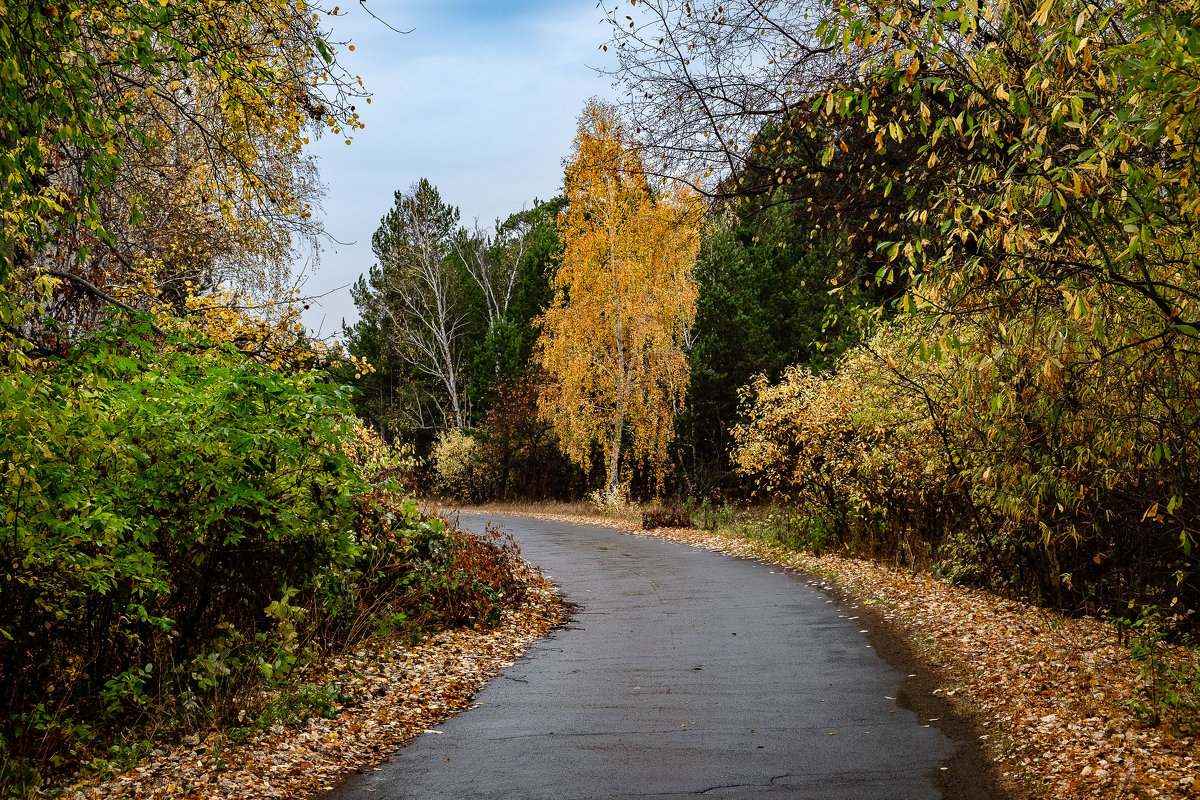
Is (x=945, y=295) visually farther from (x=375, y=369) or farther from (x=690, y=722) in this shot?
(x=375, y=369)

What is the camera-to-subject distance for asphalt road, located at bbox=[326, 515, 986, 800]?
6012 millimetres

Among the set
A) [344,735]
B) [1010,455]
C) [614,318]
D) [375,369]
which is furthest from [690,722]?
[614,318]

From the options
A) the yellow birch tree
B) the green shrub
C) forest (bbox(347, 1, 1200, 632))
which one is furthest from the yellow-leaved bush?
the yellow birch tree

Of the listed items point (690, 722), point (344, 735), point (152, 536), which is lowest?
point (344, 735)

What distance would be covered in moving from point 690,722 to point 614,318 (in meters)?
24.9

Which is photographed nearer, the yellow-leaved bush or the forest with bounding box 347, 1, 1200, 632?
the forest with bounding box 347, 1, 1200, 632

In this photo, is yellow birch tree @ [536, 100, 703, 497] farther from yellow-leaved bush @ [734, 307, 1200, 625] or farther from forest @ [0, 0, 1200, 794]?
forest @ [0, 0, 1200, 794]

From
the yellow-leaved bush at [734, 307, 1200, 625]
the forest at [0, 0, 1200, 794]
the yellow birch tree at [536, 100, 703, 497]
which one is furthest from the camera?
the yellow birch tree at [536, 100, 703, 497]

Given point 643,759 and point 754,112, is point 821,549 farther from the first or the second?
point 643,759

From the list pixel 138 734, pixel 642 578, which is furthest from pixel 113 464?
pixel 642 578

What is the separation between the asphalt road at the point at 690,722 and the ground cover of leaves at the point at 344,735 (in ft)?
0.80

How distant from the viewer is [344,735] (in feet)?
23.5

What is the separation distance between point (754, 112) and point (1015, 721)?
569cm

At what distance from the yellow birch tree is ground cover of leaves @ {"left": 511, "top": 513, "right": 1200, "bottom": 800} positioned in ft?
58.5
